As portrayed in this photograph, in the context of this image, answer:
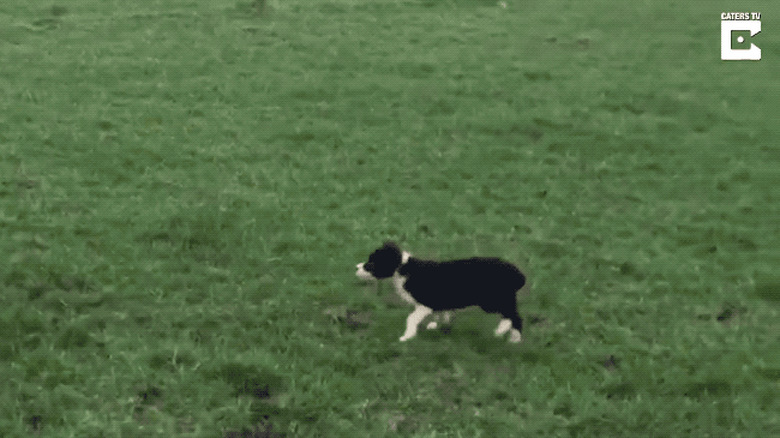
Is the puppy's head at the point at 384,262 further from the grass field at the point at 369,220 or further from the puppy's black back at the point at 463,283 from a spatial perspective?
the grass field at the point at 369,220

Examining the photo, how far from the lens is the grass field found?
6.30 meters

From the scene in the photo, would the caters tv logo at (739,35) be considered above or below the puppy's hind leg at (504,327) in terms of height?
above

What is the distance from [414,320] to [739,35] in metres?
12.4

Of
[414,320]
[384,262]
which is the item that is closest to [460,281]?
[414,320]

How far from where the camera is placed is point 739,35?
53.4 ft

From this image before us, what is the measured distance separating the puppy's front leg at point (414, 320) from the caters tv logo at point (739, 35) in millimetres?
10454

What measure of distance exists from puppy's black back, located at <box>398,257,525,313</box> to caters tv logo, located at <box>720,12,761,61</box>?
10110 millimetres

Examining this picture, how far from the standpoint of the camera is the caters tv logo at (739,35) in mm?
15016

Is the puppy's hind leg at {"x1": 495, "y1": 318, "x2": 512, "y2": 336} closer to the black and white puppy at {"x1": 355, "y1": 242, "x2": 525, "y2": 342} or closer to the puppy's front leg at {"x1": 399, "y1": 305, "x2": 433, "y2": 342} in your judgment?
the black and white puppy at {"x1": 355, "y1": 242, "x2": 525, "y2": 342}

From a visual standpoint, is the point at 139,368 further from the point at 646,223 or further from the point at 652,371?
the point at 646,223

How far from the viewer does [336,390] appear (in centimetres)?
633

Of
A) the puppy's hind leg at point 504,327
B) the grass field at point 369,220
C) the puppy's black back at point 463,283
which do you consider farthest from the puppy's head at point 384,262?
the puppy's hind leg at point 504,327

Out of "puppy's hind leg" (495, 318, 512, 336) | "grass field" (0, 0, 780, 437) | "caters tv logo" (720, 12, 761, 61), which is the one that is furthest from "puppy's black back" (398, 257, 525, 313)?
"caters tv logo" (720, 12, 761, 61)

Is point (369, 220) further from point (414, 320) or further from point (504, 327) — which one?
point (504, 327)
